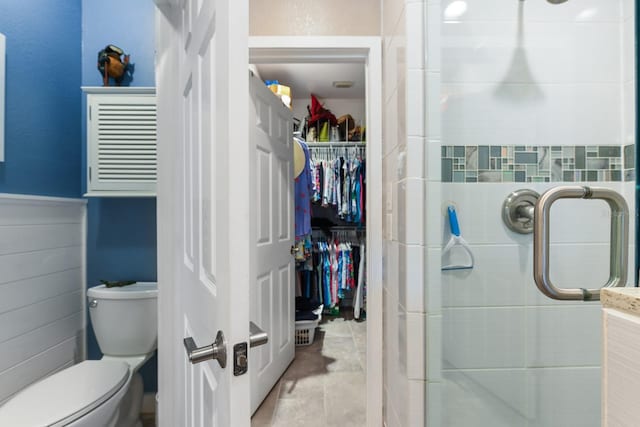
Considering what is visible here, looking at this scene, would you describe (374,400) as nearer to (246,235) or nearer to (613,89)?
(246,235)

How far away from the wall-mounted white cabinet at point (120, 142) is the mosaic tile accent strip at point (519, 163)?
1423 millimetres

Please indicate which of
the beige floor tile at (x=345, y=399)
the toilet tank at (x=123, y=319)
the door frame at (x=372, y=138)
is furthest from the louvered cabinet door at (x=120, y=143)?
the beige floor tile at (x=345, y=399)

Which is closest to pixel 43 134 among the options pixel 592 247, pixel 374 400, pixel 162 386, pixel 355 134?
pixel 162 386

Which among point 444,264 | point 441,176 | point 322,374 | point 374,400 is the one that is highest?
point 441,176

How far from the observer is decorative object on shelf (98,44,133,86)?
4.96 feet

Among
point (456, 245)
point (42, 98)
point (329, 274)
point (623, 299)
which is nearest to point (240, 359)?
point (623, 299)

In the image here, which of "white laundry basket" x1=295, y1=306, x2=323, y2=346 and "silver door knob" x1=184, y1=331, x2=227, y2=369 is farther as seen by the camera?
"white laundry basket" x1=295, y1=306, x2=323, y2=346

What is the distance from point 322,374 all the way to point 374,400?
0.76 m

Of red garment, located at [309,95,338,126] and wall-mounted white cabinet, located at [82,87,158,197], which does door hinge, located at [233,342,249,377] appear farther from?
red garment, located at [309,95,338,126]

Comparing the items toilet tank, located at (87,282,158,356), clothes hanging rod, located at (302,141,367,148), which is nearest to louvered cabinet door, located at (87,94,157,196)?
toilet tank, located at (87,282,158,356)

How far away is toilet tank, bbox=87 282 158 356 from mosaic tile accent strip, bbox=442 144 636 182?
1455mm

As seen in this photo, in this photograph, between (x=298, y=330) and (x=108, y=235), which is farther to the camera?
(x=298, y=330)

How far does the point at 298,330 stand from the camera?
8.07ft

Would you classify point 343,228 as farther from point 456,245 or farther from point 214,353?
point 214,353
